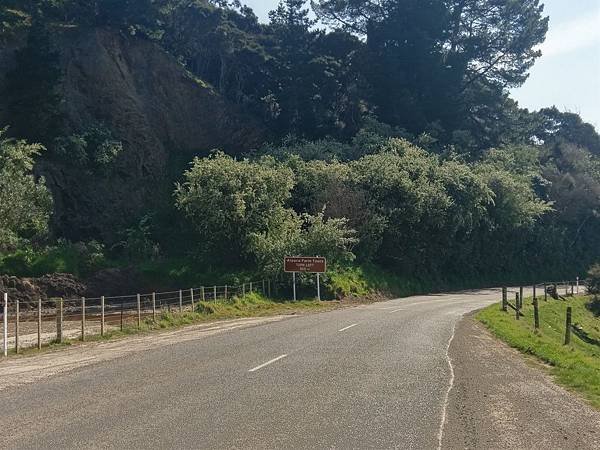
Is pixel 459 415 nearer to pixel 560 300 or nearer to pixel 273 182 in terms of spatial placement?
pixel 273 182

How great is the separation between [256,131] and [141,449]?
60121 millimetres

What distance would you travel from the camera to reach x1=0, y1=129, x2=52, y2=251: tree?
39.1 metres

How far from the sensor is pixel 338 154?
57281 millimetres

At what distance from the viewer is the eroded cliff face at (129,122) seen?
165 feet

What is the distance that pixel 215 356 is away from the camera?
14992 mm

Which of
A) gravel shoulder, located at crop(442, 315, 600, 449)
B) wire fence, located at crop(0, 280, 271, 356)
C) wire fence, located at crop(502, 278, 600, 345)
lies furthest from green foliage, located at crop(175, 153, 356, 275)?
gravel shoulder, located at crop(442, 315, 600, 449)

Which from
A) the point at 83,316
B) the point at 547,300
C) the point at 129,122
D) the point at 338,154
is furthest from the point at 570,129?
the point at 83,316

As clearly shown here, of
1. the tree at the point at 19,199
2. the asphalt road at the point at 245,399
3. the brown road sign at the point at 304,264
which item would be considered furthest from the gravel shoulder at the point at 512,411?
the tree at the point at 19,199

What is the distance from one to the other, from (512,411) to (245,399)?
4.02m

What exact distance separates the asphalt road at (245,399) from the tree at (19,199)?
26.6 meters

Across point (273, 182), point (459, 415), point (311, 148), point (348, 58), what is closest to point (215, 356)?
point (459, 415)

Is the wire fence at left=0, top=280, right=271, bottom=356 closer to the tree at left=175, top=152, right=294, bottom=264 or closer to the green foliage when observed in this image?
the green foliage

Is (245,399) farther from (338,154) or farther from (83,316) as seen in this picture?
(338,154)

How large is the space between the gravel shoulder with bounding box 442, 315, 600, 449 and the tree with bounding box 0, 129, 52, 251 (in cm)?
3292
